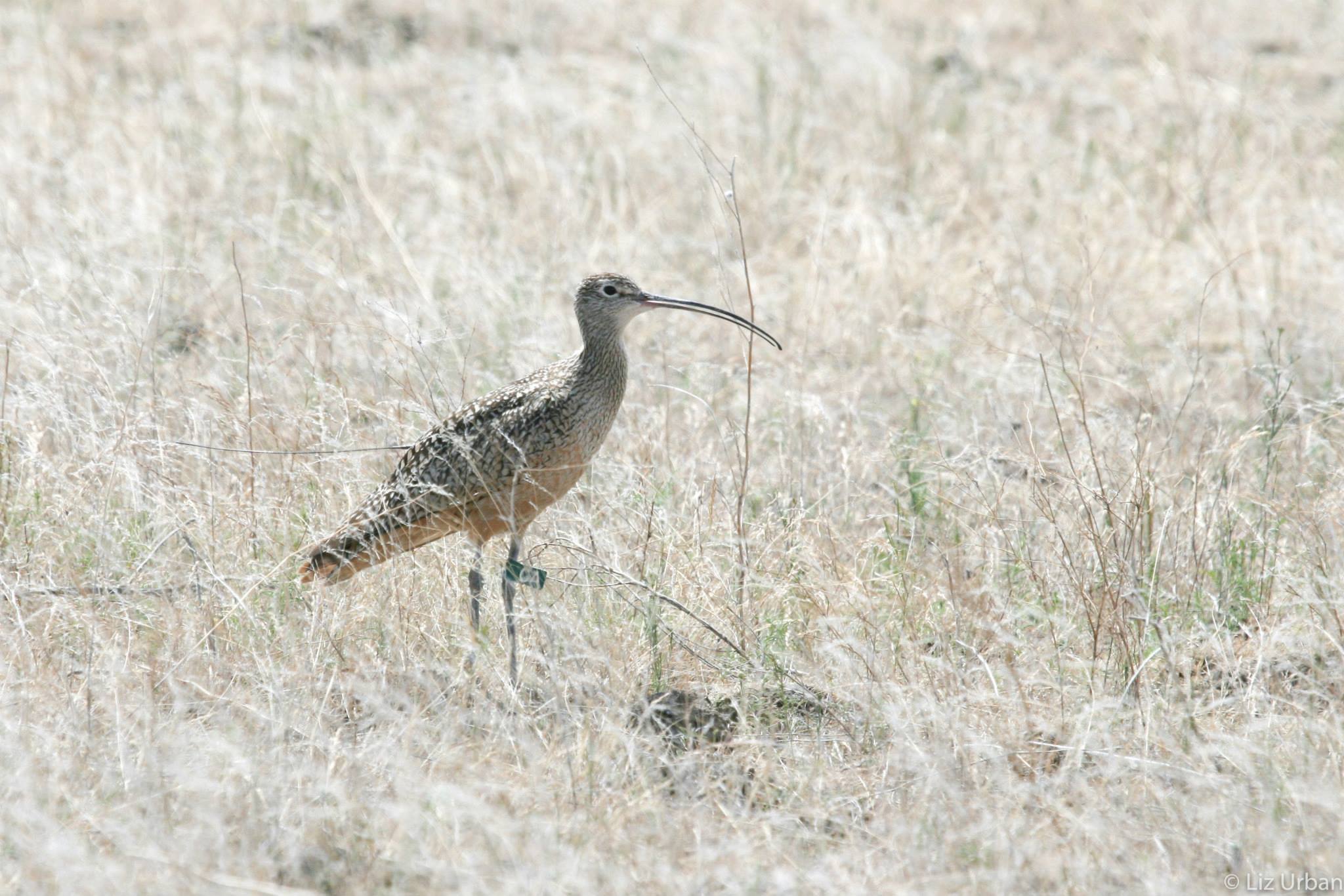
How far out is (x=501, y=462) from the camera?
430 centimetres

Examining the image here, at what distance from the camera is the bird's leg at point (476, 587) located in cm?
402

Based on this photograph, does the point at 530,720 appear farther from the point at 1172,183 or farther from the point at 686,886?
the point at 1172,183

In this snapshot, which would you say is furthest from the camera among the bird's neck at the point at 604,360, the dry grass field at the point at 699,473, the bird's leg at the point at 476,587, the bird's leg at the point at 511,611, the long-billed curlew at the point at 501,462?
the bird's neck at the point at 604,360

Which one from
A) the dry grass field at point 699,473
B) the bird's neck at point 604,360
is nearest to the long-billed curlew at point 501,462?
the bird's neck at point 604,360

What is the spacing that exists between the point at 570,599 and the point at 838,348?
7.89 feet

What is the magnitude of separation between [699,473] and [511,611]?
1.12 metres

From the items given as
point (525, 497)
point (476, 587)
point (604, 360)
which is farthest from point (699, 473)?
point (476, 587)

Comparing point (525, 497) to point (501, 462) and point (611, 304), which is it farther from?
point (611, 304)

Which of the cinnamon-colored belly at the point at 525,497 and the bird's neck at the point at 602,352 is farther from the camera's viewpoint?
the bird's neck at the point at 602,352

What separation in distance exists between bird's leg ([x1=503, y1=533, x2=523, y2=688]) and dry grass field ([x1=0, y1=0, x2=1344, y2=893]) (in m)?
0.05

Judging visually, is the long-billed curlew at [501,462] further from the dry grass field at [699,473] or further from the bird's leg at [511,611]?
the dry grass field at [699,473]

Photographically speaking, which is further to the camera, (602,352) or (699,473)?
(699,473)

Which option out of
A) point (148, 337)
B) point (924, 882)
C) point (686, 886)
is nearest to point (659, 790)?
point (686, 886)

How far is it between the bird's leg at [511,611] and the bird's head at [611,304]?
2.21 ft
